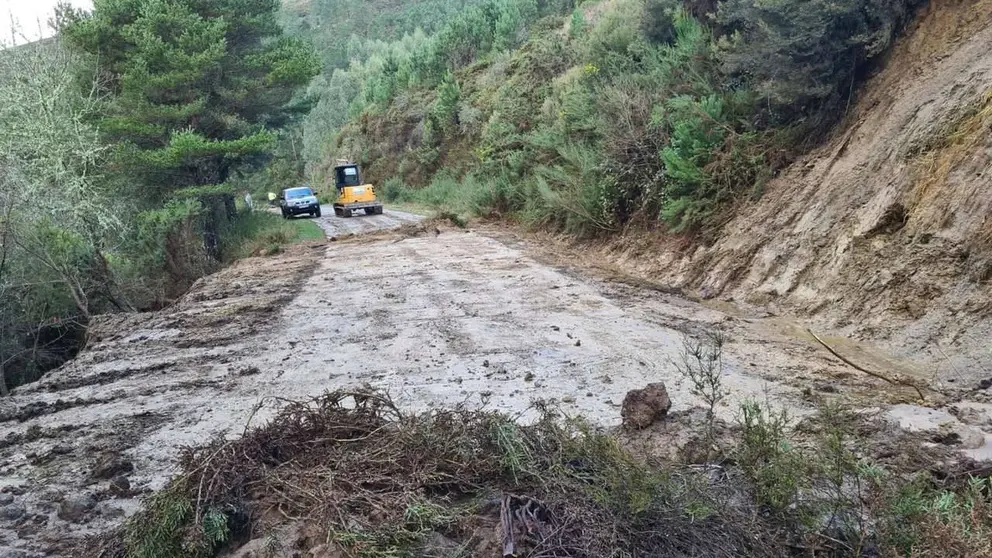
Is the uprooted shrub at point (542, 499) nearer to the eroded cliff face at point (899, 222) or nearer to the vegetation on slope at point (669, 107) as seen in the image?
the eroded cliff face at point (899, 222)

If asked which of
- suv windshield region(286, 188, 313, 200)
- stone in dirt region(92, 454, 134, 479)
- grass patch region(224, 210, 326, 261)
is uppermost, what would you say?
stone in dirt region(92, 454, 134, 479)

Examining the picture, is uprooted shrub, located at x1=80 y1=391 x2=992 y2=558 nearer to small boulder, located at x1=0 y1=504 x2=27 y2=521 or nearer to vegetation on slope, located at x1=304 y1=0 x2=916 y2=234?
small boulder, located at x1=0 y1=504 x2=27 y2=521

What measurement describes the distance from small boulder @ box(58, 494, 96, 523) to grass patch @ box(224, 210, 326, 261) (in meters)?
14.4

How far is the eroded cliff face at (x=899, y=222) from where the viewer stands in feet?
21.9

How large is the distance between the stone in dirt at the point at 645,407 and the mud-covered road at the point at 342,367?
0.33 metres

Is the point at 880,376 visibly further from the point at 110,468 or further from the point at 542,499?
the point at 110,468

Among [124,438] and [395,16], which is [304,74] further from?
[395,16]

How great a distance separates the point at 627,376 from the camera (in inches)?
265

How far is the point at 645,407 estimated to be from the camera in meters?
5.33

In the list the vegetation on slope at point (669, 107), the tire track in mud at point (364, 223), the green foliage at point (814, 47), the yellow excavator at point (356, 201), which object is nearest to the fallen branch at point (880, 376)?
the vegetation on slope at point (669, 107)

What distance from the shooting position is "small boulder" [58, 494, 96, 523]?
4.62m

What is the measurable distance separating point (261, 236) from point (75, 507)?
1824cm

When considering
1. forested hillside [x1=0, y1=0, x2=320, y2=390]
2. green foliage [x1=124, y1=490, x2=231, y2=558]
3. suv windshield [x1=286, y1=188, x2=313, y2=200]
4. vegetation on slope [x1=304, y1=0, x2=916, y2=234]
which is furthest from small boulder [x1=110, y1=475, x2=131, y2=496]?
suv windshield [x1=286, y1=188, x2=313, y2=200]

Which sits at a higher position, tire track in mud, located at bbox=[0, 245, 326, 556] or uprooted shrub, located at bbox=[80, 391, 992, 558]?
uprooted shrub, located at bbox=[80, 391, 992, 558]
